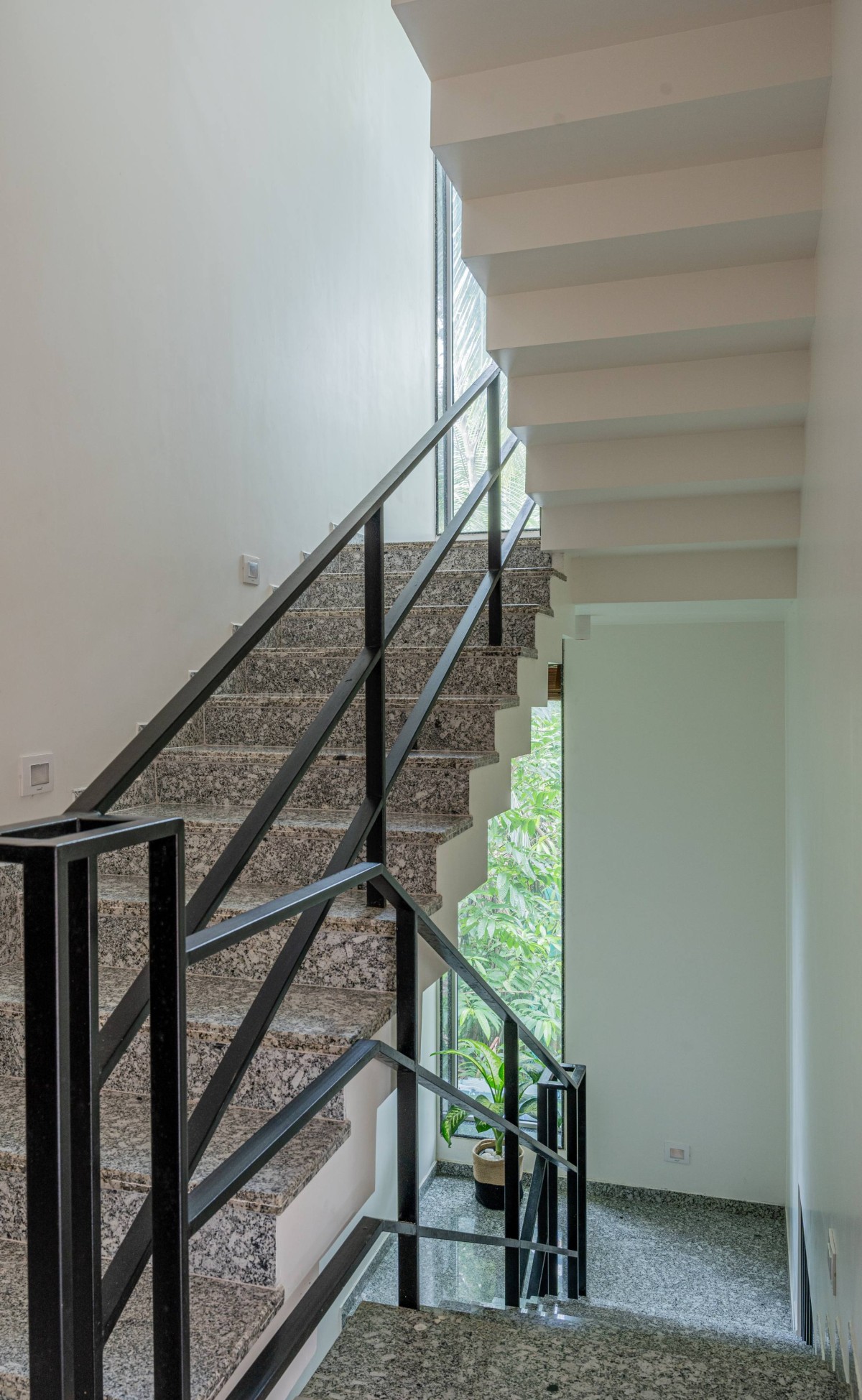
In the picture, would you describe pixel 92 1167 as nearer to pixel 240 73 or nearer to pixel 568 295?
pixel 568 295

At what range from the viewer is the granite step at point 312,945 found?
1919mm

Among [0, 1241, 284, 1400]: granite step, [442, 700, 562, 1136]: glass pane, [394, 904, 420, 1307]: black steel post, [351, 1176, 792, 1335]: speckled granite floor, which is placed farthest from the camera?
[442, 700, 562, 1136]: glass pane

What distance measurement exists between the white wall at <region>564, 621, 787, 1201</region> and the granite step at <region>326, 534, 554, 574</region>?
1321 millimetres

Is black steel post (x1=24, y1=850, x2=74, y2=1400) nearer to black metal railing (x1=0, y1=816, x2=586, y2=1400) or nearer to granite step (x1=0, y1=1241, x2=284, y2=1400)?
black metal railing (x1=0, y1=816, x2=586, y2=1400)

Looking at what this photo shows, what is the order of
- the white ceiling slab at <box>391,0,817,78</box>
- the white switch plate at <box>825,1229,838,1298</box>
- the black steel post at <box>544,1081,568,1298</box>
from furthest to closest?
1. the black steel post at <box>544,1081,568,1298</box>
2. the white switch plate at <box>825,1229,838,1298</box>
3. the white ceiling slab at <box>391,0,817,78</box>

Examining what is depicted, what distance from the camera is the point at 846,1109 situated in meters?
1.64

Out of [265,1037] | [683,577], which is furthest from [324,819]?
[683,577]

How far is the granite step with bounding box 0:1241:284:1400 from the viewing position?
1.21 metres

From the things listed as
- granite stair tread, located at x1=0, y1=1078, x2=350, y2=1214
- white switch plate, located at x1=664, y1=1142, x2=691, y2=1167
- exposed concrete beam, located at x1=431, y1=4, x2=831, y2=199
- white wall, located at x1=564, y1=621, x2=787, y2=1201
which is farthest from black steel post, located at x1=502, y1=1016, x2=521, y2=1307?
white switch plate, located at x1=664, y1=1142, x2=691, y2=1167

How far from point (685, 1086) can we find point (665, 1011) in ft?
1.31

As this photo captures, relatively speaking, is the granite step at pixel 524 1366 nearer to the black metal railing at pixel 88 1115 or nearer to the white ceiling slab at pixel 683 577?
the black metal railing at pixel 88 1115

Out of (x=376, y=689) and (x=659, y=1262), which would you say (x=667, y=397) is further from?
(x=659, y=1262)

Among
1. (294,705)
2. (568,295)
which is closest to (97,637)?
(294,705)

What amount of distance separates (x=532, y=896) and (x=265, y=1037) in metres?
3.84
